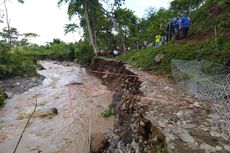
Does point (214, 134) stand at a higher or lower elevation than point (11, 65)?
lower

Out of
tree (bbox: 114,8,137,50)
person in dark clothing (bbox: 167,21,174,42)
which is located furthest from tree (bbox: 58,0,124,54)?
person in dark clothing (bbox: 167,21,174,42)

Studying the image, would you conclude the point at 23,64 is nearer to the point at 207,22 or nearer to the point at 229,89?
the point at 207,22

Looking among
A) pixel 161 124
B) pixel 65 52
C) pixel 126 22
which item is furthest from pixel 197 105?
pixel 65 52

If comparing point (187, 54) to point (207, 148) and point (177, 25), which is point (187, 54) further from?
point (207, 148)

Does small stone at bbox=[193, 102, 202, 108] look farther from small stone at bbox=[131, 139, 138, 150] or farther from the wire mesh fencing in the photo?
small stone at bbox=[131, 139, 138, 150]

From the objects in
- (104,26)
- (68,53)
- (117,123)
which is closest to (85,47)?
(104,26)

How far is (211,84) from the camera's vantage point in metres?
4.49

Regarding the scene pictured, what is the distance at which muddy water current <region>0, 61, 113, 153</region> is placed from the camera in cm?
517

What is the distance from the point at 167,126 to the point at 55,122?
429cm

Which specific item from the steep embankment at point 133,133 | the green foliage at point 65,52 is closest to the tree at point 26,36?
the green foliage at point 65,52

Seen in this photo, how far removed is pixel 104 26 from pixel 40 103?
16.4 metres

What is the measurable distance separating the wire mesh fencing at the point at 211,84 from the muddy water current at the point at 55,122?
→ 8.28ft

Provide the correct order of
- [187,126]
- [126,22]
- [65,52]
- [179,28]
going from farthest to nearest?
1. [65,52]
2. [126,22]
3. [179,28]
4. [187,126]

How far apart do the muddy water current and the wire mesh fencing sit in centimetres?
252
